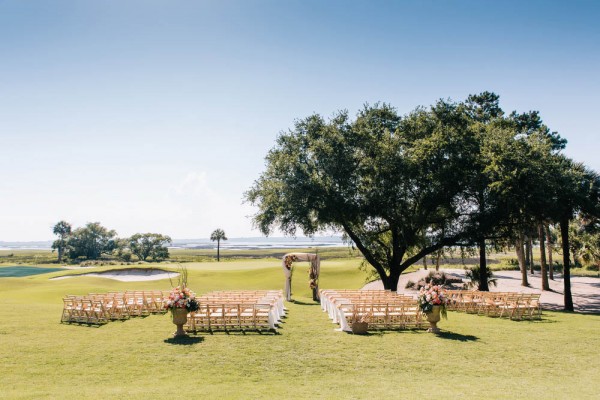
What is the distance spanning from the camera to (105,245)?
381ft

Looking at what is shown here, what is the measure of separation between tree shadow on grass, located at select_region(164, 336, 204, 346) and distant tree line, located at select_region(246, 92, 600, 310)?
14511mm

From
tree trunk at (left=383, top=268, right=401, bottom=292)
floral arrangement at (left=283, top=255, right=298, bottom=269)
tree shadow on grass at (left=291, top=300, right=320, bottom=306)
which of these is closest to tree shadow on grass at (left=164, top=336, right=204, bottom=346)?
tree shadow on grass at (left=291, top=300, right=320, bottom=306)

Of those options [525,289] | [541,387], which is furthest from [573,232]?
[541,387]

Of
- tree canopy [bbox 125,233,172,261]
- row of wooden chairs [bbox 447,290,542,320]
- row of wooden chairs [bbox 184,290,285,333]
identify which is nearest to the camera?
row of wooden chairs [bbox 184,290,285,333]

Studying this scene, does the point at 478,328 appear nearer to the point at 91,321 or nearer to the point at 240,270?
the point at 91,321

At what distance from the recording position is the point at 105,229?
118 metres

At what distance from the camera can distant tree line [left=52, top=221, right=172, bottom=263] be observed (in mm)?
104500

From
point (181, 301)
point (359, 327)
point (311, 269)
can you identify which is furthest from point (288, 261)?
point (181, 301)

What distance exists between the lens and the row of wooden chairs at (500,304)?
61.7 ft

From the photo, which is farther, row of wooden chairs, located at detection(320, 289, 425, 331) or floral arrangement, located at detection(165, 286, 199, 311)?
row of wooden chairs, located at detection(320, 289, 425, 331)

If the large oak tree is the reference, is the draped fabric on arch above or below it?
below

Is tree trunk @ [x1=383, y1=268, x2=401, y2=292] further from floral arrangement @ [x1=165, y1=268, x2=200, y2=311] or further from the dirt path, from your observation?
floral arrangement @ [x1=165, y1=268, x2=200, y2=311]

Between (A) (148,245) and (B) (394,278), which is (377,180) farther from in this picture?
(A) (148,245)

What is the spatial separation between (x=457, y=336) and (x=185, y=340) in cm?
938
